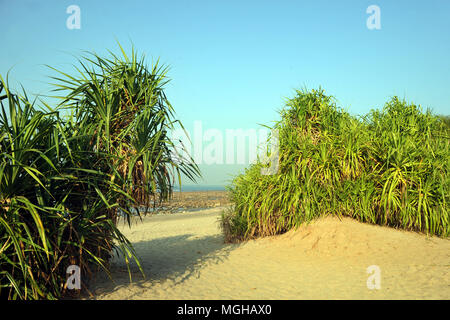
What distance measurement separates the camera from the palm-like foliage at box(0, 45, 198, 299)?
155 inches

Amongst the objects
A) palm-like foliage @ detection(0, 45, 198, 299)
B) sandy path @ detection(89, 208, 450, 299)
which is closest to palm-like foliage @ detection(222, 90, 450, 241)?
sandy path @ detection(89, 208, 450, 299)

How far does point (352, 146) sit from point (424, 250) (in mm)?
2665

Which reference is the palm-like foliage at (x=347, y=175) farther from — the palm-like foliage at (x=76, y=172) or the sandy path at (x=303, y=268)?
the palm-like foliage at (x=76, y=172)

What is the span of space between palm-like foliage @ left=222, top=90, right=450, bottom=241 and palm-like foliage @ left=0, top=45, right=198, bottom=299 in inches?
139

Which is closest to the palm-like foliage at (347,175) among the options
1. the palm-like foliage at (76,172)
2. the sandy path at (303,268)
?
the sandy path at (303,268)

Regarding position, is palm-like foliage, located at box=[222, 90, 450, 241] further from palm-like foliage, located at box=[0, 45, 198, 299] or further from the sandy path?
palm-like foliage, located at box=[0, 45, 198, 299]

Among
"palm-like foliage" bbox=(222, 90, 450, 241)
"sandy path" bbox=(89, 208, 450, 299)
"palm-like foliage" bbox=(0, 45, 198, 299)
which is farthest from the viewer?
"palm-like foliage" bbox=(222, 90, 450, 241)

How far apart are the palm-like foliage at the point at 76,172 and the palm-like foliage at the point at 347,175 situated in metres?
3.52

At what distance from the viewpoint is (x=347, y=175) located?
26.0ft

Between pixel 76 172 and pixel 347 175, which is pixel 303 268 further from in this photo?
pixel 76 172

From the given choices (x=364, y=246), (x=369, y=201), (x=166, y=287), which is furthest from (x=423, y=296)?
(x=166, y=287)

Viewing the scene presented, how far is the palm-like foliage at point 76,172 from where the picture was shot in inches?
155

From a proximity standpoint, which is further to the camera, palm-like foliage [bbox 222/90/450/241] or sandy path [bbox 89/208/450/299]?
palm-like foliage [bbox 222/90/450/241]

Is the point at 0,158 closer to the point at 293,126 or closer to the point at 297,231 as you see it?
the point at 297,231
